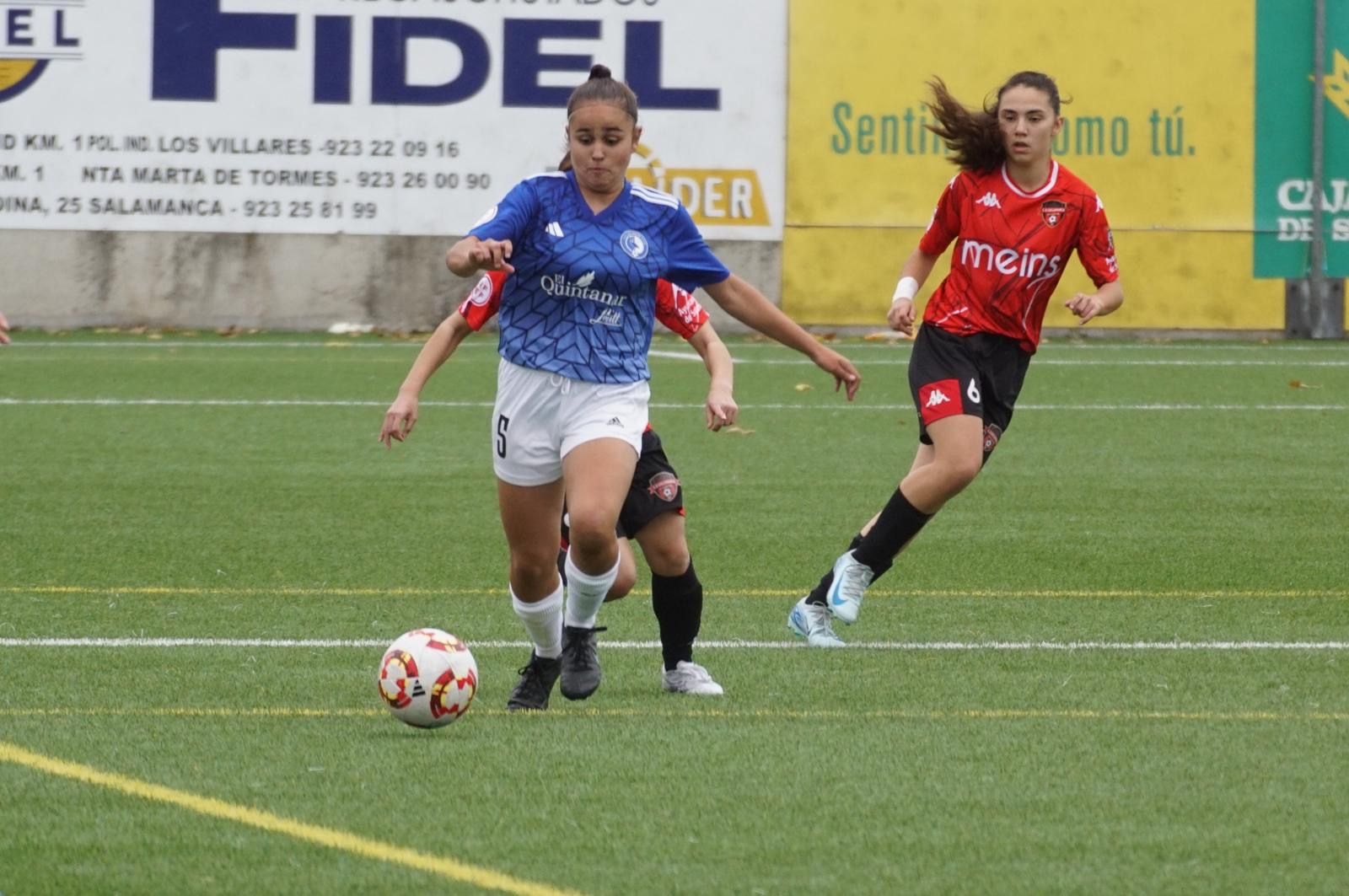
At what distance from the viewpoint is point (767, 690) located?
6.72 metres

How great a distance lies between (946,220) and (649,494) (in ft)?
6.74

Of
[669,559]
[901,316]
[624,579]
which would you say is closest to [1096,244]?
[901,316]

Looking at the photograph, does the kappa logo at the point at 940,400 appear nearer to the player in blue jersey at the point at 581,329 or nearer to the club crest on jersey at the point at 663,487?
the club crest on jersey at the point at 663,487

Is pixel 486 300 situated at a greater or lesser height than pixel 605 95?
lesser

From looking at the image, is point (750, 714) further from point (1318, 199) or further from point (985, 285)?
point (1318, 199)

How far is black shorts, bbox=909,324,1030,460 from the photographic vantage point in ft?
26.3

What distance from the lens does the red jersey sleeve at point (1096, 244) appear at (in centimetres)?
821

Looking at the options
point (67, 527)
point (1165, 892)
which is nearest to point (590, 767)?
point (1165, 892)

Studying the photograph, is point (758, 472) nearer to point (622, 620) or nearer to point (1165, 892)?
point (622, 620)

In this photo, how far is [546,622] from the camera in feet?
21.4

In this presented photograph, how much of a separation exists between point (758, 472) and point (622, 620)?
15.1 ft

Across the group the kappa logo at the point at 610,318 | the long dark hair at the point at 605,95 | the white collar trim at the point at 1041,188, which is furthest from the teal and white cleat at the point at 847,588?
the long dark hair at the point at 605,95

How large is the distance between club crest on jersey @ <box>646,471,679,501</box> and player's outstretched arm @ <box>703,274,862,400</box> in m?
0.54

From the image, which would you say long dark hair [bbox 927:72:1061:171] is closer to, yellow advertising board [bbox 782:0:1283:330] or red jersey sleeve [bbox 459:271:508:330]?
red jersey sleeve [bbox 459:271:508:330]
